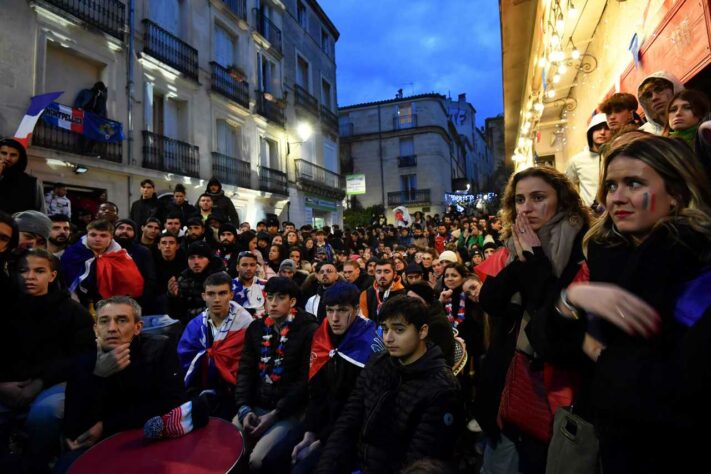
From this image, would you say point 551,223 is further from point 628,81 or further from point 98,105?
point 98,105

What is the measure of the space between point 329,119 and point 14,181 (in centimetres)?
2082

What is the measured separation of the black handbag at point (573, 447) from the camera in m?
1.23

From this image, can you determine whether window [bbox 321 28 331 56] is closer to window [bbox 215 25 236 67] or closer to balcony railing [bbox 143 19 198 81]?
window [bbox 215 25 236 67]

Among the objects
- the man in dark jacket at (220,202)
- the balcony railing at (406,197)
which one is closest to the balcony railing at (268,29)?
the man in dark jacket at (220,202)

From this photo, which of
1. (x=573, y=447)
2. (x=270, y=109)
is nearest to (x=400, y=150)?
(x=270, y=109)

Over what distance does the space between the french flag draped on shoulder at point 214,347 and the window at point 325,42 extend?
23.8 metres

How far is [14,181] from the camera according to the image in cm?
459

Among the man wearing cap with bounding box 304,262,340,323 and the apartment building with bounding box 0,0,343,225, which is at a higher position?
the apartment building with bounding box 0,0,343,225

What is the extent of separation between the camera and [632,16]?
14.7 feet

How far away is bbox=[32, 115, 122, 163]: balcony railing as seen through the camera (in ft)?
30.0

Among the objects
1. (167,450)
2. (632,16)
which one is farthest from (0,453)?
(632,16)

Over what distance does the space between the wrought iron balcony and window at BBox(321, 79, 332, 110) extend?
4394 mm

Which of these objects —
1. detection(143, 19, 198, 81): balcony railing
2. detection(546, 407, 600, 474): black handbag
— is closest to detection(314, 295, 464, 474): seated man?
detection(546, 407, 600, 474): black handbag

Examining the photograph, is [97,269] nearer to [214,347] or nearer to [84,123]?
[214,347]
